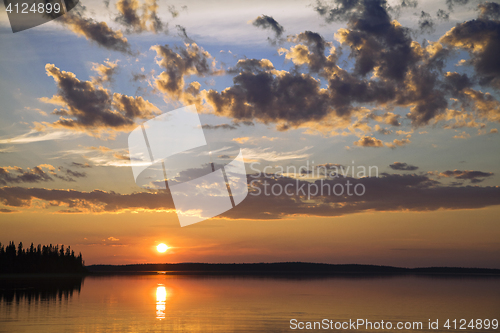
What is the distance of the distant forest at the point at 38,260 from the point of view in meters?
159

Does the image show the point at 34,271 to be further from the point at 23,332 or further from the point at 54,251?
the point at 23,332

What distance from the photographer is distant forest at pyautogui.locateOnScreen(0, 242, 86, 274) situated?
521 ft

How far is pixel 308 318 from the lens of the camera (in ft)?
120

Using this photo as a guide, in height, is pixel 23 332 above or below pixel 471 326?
above

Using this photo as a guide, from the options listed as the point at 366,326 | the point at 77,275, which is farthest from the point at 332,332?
A: the point at 77,275

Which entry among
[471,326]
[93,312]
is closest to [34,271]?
[93,312]

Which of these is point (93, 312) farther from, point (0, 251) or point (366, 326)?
point (0, 251)

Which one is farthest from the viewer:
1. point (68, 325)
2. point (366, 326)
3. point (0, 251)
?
point (0, 251)

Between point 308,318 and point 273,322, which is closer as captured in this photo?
point 273,322

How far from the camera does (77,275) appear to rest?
18475 centimetres

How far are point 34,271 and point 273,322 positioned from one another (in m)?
161

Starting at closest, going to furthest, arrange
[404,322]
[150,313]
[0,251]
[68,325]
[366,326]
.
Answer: [68,325] < [366,326] < [404,322] < [150,313] < [0,251]

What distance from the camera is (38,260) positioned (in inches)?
6580

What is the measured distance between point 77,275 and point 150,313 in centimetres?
16446
